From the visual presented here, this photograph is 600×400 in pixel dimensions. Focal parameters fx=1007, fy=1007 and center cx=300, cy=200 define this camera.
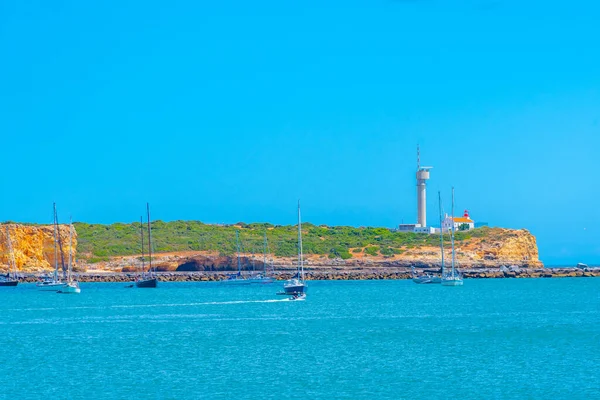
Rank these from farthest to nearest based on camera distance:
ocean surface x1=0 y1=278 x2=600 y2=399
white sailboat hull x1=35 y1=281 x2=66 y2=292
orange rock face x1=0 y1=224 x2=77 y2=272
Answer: orange rock face x1=0 y1=224 x2=77 y2=272 → white sailboat hull x1=35 y1=281 x2=66 y2=292 → ocean surface x1=0 y1=278 x2=600 y2=399

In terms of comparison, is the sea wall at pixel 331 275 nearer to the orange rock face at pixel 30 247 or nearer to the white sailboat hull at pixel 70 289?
the orange rock face at pixel 30 247

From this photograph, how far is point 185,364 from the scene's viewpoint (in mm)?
33000

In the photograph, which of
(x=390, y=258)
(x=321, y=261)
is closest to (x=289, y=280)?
(x=321, y=261)

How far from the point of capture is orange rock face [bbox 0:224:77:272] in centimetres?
10325

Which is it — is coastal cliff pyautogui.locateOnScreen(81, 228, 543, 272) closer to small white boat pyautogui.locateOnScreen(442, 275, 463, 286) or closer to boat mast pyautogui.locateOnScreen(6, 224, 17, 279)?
boat mast pyautogui.locateOnScreen(6, 224, 17, 279)

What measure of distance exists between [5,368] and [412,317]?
23.7 meters

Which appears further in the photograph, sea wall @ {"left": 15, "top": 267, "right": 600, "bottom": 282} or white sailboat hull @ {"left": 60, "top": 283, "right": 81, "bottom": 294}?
sea wall @ {"left": 15, "top": 267, "right": 600, "bottom": 282}

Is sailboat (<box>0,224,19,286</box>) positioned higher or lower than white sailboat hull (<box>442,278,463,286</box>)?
higher

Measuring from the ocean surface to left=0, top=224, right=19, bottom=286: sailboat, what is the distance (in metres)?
26.5

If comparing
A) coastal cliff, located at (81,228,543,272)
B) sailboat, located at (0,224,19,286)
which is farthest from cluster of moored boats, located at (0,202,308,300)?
coastal cliff, located at (81,228,543,272)

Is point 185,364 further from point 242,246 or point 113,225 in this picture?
point 113,225

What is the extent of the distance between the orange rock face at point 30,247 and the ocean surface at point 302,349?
3899cm


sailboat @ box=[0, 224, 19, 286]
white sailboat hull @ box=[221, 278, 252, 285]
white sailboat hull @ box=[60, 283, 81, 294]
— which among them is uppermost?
sailboat @ box=[0, 224, 19, 286]

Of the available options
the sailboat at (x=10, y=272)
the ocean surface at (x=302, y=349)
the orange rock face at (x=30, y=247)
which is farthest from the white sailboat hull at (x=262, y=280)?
the orange rock face at (x=30, y=247)
